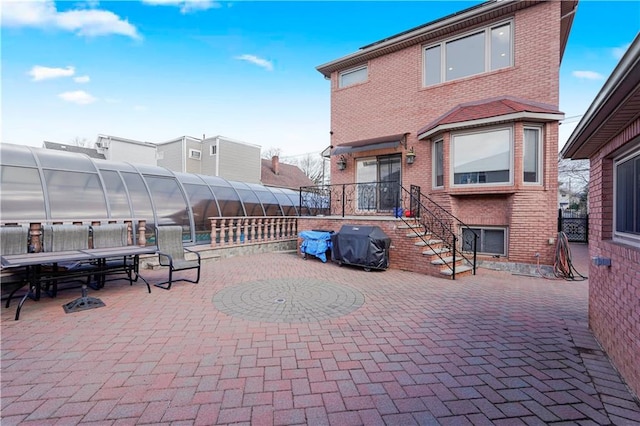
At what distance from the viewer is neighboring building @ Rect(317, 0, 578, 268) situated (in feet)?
25.1

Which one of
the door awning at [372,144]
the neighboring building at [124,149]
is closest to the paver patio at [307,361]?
the door awning at [372,144]

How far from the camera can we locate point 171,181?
9859mm

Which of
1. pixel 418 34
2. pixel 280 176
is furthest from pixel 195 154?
pixel 418 34

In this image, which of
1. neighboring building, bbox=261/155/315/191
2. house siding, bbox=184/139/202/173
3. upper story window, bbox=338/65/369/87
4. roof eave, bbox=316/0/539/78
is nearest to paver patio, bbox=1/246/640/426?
roof eave, bbox=316/0/539/78

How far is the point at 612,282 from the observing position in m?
3.17

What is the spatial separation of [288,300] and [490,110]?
8.02 m

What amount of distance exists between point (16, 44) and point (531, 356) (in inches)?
583

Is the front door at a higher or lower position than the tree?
lower

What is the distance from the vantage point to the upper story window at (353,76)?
37.4ft

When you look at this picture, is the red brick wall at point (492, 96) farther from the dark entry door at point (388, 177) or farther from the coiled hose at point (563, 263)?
the dark entry door at point (388, 177)

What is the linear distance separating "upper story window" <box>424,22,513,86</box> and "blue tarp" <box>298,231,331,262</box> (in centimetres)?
687

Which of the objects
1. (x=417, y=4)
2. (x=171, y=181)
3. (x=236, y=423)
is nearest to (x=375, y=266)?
(x=236, y=423)

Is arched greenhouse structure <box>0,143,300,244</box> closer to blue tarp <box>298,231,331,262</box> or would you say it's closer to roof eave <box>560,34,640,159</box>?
blue tarp <box>298,231,331,262</box>

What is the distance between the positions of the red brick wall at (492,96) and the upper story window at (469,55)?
0.82 ft
